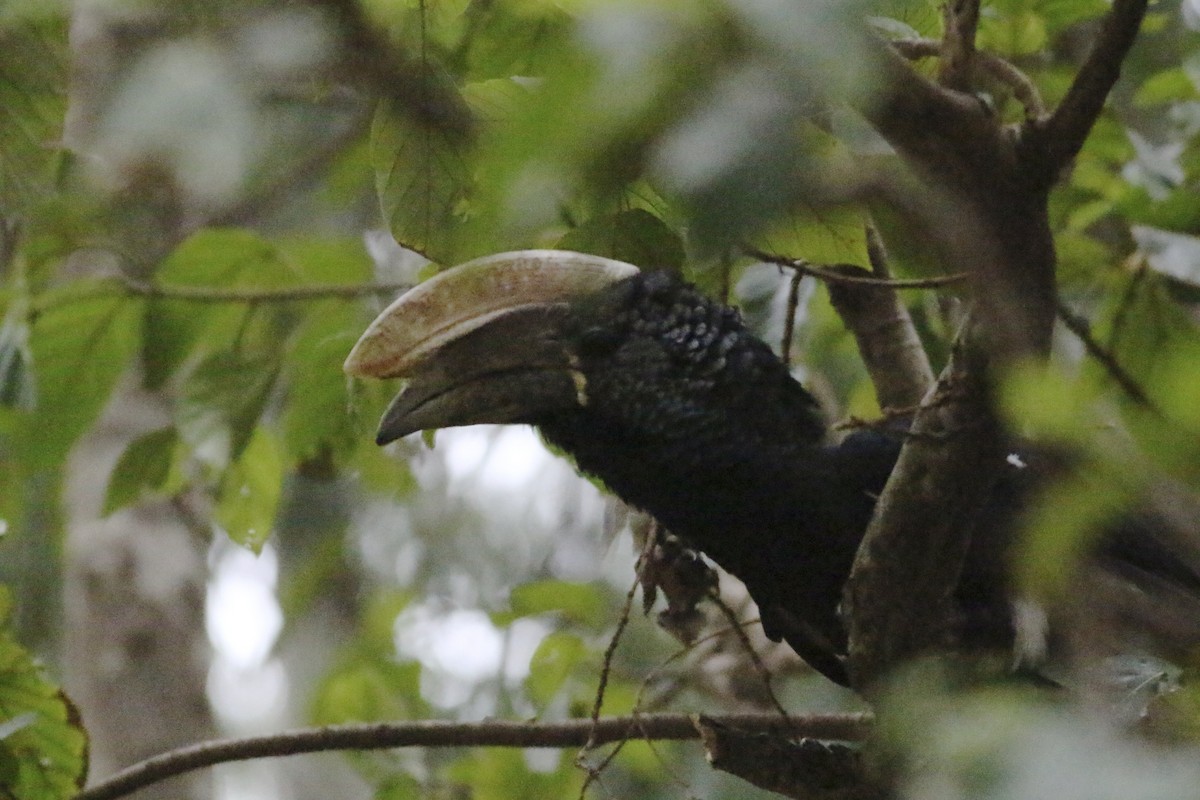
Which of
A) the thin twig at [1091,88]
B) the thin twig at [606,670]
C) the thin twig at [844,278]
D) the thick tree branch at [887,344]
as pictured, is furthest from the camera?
the thick tree branch at [887,344]

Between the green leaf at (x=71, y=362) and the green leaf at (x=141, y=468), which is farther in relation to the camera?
the green leaf at (x=141, y=468)

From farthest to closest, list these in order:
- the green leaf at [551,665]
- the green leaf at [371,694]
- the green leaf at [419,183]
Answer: the green leaf at [371,694] < the green leaf at [551,665] < the green leaf at [419,183]

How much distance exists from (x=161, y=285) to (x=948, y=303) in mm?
1208

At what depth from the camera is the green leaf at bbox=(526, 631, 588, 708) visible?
7.39 feet

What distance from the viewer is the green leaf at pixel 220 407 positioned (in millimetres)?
1948

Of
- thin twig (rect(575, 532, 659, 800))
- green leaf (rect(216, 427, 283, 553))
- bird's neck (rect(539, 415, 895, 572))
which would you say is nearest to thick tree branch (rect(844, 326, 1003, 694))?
bird's neck (rect(539, 415, 895, 572))

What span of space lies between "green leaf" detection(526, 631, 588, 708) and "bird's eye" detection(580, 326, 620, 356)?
0.77m

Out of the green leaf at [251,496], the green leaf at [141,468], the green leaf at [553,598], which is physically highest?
the green leaf at [141,468]

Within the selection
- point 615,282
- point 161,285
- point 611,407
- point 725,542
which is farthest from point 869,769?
point 161,285

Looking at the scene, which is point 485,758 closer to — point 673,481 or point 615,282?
point 673,481

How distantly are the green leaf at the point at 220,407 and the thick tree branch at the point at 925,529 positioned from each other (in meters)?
0.96

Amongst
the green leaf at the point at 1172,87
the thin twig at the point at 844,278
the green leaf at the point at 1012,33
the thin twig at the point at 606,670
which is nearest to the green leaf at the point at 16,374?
the thin twig at the point at 606,670

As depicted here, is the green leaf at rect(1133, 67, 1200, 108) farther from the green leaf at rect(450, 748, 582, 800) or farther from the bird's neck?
the green leaf at rect(450, 748, 582, 800)

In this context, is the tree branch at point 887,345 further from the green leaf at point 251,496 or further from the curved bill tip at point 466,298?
the green leaf at point 251,496
